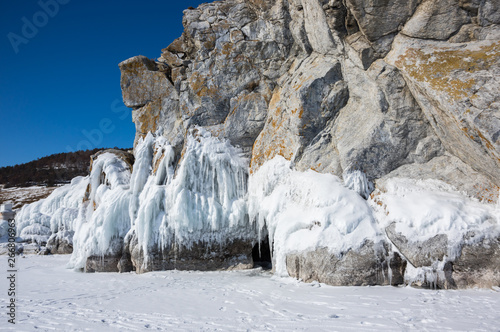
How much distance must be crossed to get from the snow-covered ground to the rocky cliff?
942 mm

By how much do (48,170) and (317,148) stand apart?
57.2m

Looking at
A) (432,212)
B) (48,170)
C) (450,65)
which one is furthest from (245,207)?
(48,170)

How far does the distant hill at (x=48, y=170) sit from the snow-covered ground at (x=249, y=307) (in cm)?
4826

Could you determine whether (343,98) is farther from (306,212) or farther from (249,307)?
(249,307)

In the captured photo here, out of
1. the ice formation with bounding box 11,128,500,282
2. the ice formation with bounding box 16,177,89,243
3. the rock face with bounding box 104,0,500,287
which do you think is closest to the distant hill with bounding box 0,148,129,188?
the ice formation with bounding box 16,177,89,243

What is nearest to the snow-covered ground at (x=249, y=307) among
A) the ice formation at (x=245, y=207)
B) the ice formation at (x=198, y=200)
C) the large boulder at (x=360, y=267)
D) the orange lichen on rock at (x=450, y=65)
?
the large boulder at (x=360, y=267)

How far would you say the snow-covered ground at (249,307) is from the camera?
499cm

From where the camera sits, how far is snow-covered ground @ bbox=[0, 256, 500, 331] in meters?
4.99

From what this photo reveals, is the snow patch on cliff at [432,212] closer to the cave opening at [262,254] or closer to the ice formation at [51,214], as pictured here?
the cave opening at [262,254]

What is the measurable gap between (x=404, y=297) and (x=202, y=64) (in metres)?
10.9

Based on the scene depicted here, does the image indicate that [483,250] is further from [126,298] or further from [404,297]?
[126,298]

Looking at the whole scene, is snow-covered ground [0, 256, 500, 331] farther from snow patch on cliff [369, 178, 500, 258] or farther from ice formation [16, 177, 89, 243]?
ice formation [16, 177, 89, 243]

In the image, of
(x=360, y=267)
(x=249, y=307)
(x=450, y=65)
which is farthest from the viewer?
(x=360, y=267)

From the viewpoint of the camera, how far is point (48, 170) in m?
54.4
